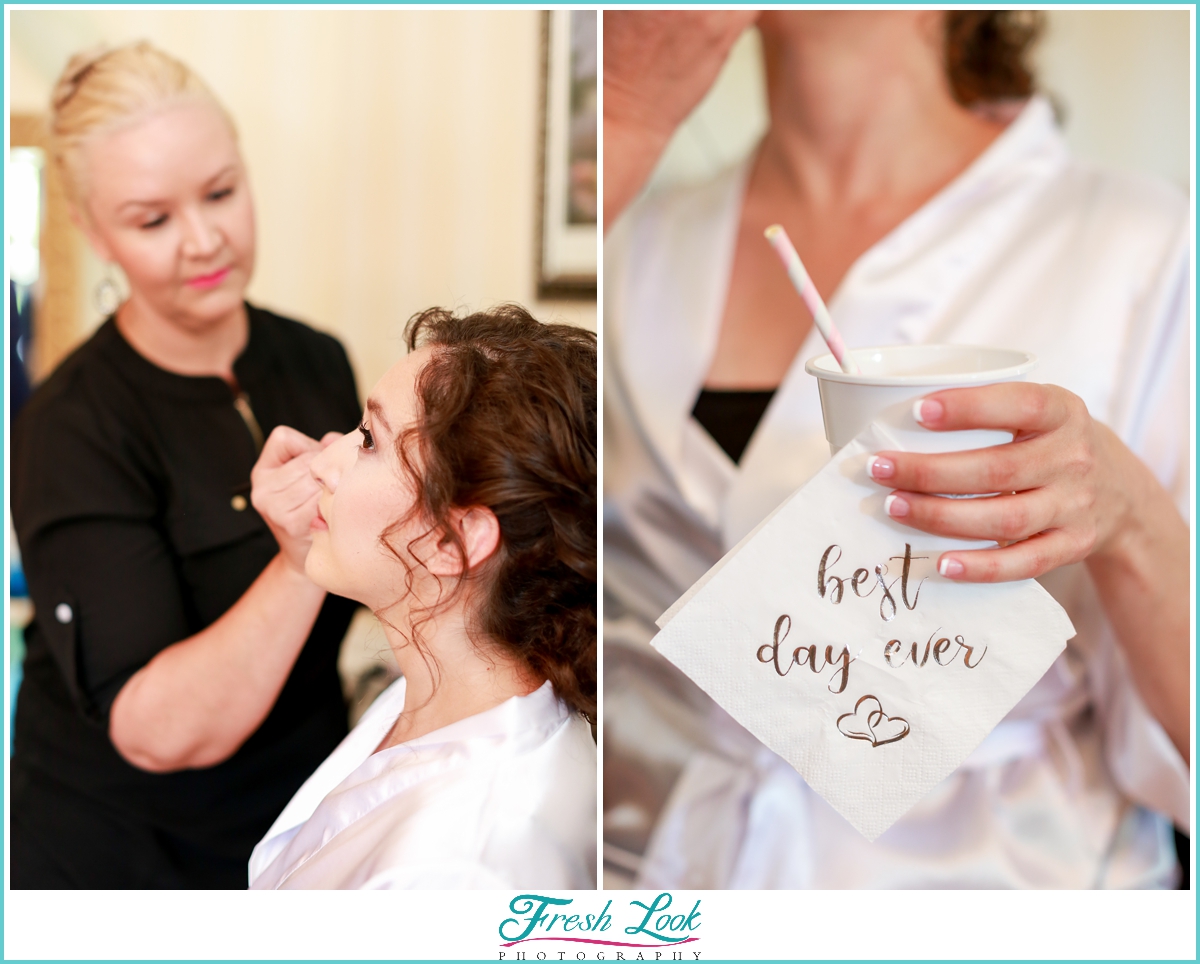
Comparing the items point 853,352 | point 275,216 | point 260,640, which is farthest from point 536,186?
point 260,640

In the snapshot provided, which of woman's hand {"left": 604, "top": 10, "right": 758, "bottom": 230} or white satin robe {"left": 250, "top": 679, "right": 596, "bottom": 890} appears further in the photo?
woman's hand {"left": 604, "top": 10, "right": 758, "bottom": 230}

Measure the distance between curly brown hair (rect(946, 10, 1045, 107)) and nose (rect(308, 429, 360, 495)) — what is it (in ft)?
3.03

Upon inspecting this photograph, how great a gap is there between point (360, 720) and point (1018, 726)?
788 mm

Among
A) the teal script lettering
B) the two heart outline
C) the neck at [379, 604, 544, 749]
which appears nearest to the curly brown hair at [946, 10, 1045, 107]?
the two heart outline

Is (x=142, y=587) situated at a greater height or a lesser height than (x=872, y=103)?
lesser

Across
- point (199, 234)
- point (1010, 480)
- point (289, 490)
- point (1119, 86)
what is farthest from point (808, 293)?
point (1119, 86)

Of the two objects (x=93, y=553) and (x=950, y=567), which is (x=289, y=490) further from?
(x=950, y=567)

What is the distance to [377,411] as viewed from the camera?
2.80ft

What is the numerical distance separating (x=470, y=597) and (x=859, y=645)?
0.37 metres

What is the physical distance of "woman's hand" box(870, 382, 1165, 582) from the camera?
694 millimetres

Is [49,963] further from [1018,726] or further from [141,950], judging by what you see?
[1018,726]

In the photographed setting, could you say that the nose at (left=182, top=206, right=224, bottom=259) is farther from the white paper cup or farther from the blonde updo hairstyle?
the white paper cup

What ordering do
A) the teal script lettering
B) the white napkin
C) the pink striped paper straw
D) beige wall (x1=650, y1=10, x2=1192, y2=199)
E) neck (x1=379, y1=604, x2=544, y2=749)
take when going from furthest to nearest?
beige wall (x1=650, y1=10, x2=1192, y2=199) → the teal script lettering → neck (x1=379, y1=604, x2=544, y2=749) → the white napkin → the pink striped paper straw

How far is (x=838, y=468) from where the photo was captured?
2.43 feet
